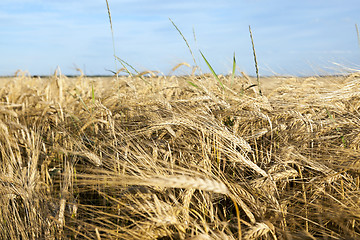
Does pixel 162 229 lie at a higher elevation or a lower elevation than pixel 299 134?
lower

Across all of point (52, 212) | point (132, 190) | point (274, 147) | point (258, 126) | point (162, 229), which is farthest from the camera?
point (258, 126)

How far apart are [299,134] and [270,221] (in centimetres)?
51

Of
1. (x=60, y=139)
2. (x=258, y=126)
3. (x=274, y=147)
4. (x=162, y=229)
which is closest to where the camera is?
(x=162, y=229)

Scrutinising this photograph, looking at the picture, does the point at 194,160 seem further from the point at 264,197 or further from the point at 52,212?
the point at 52,212

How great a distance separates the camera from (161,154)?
153cm

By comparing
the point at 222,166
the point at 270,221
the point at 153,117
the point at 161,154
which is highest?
the point at 153,117

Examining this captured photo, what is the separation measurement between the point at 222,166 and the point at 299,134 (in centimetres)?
40

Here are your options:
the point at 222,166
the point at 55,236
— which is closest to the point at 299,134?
the point at 222,166

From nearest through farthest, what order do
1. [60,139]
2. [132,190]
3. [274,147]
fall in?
[132,190]
[274,147]
[60,139]

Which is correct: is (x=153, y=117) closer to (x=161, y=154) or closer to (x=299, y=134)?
(x=161, y=154)

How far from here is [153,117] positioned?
1664mm

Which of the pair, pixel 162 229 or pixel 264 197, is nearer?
pixel 162 229

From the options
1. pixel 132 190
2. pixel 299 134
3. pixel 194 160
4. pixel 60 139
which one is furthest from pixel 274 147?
pixel 60 139

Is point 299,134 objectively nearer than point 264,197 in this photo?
No
